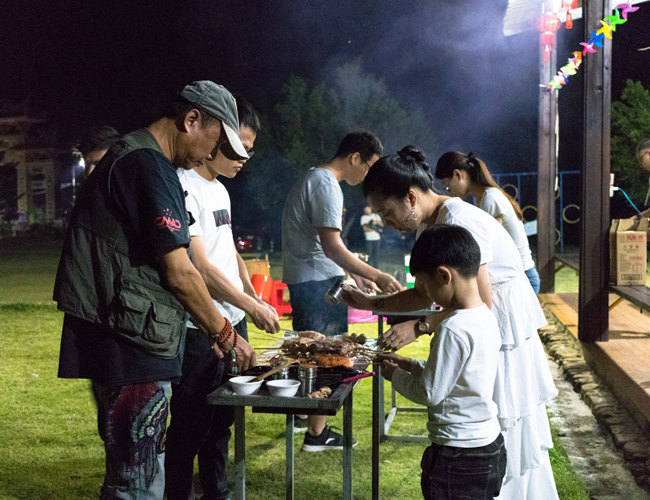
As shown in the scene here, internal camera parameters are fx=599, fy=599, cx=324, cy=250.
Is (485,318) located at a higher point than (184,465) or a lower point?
higher

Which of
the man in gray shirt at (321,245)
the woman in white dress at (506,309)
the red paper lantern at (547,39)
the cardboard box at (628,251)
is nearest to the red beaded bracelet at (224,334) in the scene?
the woman in white dress at (506,309)

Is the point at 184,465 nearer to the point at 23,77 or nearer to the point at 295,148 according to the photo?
the point at 295,148

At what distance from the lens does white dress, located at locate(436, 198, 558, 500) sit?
2.62 metres

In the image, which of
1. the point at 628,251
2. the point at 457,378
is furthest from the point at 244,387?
the point at 628,251

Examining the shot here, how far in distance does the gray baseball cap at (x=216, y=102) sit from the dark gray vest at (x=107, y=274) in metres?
0.28

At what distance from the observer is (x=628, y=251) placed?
229 inches

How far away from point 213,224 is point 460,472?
1.73 metres

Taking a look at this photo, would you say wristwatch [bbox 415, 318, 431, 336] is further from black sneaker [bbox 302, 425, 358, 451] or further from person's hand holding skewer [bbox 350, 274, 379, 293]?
black sneaker [bbox 302, 425, 358, 451]

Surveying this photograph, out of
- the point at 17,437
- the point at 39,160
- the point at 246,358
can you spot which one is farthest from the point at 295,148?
the point at 246,358

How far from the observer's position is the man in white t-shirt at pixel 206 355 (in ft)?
9.99

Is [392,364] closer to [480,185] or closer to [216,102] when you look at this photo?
[216,102]

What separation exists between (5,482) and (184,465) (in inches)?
64.5

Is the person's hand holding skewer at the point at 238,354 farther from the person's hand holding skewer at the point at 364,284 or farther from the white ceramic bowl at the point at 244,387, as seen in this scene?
the person's hand holding skewer at the point at 364,284

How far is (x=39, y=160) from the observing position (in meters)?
36.6
